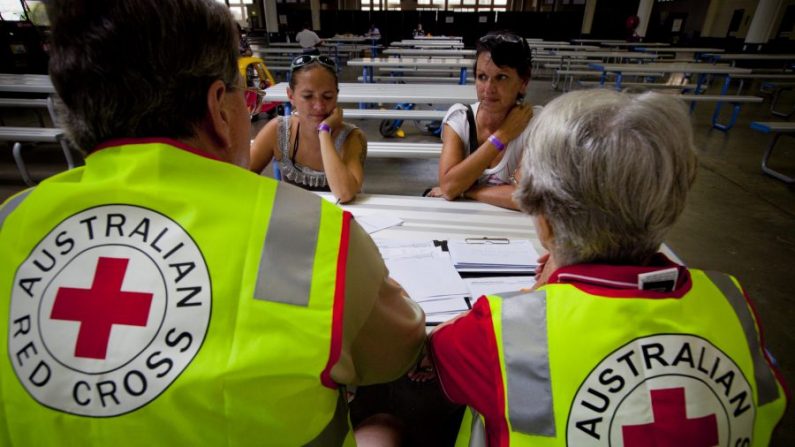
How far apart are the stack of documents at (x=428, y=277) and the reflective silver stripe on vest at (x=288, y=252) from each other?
17.9 inches

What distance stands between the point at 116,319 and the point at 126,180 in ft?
0.59

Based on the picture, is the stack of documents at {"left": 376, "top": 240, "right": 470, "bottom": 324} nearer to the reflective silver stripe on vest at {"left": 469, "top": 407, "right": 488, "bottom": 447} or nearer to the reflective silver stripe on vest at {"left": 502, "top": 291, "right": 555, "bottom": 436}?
the reflective silver stripe on vest at {"left": 469, "top": 407, "right": 488, "bottom": 447}

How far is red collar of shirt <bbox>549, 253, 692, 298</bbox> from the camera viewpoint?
0.59 metres

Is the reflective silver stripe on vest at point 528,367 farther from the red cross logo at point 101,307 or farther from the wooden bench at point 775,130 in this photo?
the wooden bench at point 775,130

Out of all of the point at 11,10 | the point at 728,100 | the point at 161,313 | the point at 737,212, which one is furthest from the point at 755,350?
the point at 11,10

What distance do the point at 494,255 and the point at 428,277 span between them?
9.2 inches

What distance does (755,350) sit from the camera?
0.61m

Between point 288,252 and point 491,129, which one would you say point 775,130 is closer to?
point 491,129

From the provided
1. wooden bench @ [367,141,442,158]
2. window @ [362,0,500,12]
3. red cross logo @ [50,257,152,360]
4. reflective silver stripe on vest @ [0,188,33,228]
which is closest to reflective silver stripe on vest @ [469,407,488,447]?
red cross logo @ [50,257,152,360]

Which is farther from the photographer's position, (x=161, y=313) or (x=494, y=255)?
(x=494, y=255)

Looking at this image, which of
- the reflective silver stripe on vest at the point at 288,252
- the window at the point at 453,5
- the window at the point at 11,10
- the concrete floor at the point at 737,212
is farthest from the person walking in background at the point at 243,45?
the window at the point at 453,5

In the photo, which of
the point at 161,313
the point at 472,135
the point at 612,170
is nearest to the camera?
the point at 161,313

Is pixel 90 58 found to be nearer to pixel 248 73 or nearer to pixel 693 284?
pixel 693 284

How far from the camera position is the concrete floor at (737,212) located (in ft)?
7.32
